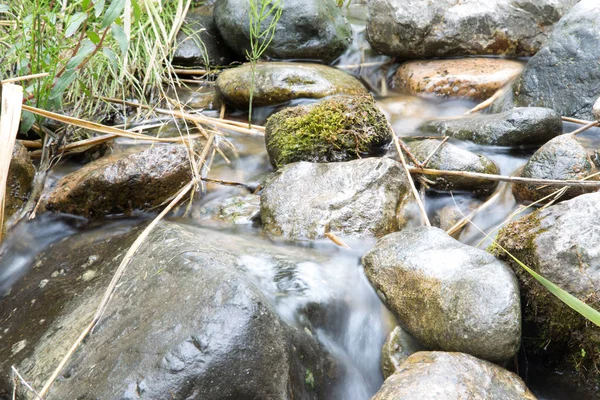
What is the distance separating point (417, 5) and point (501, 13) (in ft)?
2.76

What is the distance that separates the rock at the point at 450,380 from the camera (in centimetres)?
181

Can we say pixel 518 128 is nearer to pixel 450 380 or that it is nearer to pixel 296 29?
pixel 450 380

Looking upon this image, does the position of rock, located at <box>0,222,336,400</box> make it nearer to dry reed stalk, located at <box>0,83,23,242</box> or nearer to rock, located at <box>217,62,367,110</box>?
dry reed stalk, located at <box>0,83,23,242</box>

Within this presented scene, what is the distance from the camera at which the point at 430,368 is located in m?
1.91

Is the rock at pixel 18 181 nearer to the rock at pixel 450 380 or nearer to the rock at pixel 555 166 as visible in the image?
the rock at pixel 450 380

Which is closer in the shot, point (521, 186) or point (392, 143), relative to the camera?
point (521, 186)

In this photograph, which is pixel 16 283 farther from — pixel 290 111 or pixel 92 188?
pixel 290 111

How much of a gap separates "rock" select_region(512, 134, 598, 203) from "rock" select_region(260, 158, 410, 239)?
0.74 metres

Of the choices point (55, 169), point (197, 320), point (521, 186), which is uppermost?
point (197, 320)

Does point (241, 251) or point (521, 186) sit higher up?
point (241, 251)

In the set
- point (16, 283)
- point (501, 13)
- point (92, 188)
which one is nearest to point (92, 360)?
point (16, 283)

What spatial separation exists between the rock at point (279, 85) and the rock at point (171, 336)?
2374 mm

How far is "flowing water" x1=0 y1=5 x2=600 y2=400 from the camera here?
226cm

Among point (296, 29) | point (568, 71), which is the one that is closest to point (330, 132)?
point (568, 71)
